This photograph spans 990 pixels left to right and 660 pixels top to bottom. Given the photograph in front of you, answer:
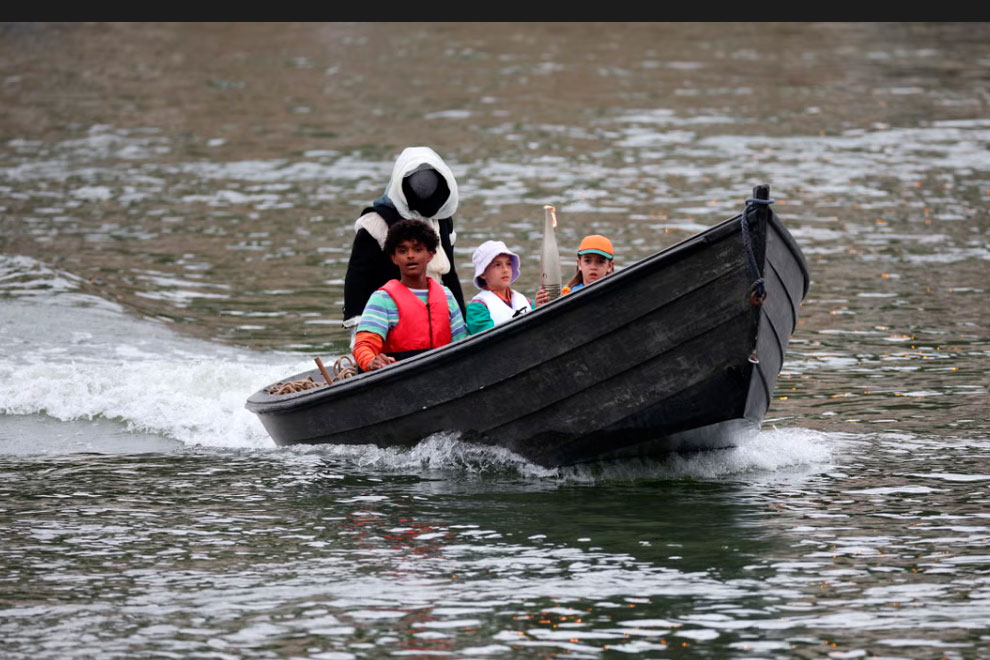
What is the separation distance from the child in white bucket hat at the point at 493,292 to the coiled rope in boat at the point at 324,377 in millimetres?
850

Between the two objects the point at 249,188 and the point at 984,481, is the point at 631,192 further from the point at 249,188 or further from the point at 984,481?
the point at 984,481

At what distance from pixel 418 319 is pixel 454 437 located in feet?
2.39

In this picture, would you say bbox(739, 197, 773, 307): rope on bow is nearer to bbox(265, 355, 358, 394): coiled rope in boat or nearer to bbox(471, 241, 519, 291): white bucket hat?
bbox(471, 241, 519, 291): white bucket hat

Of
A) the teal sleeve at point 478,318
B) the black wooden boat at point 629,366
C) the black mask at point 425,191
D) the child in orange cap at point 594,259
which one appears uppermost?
the black mask at point 425,191

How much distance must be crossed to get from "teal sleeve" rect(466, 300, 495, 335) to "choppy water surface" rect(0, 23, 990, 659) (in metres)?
0.70

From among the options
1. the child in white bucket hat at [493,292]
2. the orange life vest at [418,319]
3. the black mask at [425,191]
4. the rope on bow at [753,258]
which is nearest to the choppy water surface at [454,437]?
the orange life vest at [418,319]

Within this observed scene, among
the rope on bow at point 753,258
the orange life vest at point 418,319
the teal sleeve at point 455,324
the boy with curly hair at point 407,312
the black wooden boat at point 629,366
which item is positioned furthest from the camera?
the teal sleeve at point 455,324

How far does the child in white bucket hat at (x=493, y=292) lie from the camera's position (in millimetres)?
9203

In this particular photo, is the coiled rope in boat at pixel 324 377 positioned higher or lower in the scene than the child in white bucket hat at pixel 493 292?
lower

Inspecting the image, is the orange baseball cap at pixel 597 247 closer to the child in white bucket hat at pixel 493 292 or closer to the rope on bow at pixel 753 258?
the child in white bucket hat at pixel 493 292

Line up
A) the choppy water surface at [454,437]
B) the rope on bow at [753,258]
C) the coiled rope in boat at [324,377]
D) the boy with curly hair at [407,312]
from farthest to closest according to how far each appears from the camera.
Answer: the coiled rope in boat at [324,377] → the boy with curly hair at [407,312] → the rope on bow at [753,258] → the choppy water surface at [454,437]

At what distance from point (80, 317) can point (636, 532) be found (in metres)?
7.57

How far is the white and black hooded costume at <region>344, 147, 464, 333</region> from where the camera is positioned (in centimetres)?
955

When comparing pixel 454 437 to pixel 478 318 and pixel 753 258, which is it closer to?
pixel 478 318
